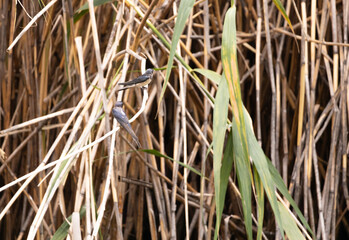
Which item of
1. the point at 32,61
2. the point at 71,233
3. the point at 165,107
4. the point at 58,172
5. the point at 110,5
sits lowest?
the point at 71,233

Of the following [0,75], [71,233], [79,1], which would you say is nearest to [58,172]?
[71,233]

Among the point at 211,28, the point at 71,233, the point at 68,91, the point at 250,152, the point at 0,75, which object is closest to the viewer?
the point at 250,152

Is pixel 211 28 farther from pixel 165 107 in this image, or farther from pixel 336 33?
pixel 336 33

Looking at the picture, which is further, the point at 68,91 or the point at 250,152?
the point at 68,91

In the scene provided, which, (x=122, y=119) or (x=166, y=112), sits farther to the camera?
(x=166, y=112)

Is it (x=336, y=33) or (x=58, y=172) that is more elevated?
(x=336, y=33)

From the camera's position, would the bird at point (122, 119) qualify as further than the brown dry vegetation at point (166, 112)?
No

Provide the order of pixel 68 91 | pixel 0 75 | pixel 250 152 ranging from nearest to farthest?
pixel 250 152, pixel 0 75, pixel 68 91

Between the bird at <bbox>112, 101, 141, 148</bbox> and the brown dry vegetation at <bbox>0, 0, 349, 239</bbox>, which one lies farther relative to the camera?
the brown dry vegetation at <bbox>0, 0, 349, 239</bbox>
